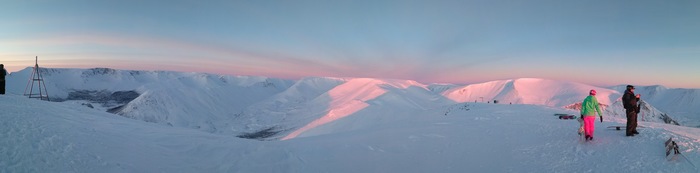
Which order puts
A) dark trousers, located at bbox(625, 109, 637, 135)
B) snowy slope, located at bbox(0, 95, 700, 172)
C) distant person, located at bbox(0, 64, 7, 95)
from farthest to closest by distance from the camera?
distant person, located at bbox(0, 64, 7, 95) < dark trousers, located at bbox(625, 109, 637, 135) < snowy slope, located at bbox(0, 95, 700, 172)

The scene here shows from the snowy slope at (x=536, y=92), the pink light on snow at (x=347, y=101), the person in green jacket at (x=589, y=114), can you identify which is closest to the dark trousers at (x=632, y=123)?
the person in green jacket at (x=589, y=114)

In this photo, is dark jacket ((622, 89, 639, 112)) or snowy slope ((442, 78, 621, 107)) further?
snowy slope ((442, 78, 621, 107))

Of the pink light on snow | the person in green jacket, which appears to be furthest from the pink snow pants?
the pink light on snow

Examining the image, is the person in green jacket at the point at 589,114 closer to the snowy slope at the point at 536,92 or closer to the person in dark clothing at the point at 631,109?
the person in dark clothing at the point at 631,109

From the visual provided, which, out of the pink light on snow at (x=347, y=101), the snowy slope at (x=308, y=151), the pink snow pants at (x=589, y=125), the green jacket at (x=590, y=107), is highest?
the green jacket at (x=590, y=107)

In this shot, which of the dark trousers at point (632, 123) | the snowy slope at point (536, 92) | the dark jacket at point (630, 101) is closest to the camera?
the dark trousers at point (632, 123)

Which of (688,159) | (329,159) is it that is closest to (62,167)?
(329,159)

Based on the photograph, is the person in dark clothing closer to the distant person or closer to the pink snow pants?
the pink snow pants

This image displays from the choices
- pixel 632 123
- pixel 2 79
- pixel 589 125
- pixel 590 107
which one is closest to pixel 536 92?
pixel 632 123

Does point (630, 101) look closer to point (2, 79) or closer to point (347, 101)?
point (2, 79)
